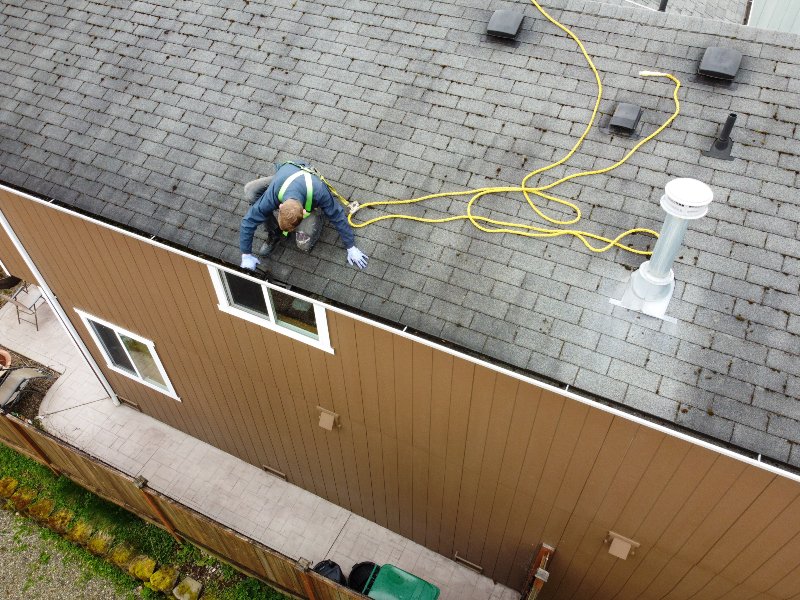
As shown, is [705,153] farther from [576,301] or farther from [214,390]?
[214,390]

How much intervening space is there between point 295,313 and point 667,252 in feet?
13.0

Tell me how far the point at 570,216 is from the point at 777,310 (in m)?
1.95

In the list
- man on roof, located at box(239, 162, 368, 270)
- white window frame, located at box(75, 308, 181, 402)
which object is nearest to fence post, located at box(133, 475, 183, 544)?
white window frame, located at box(75, 308, 181, 402)

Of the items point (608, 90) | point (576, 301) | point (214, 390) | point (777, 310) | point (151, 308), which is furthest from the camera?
point (214, 390)

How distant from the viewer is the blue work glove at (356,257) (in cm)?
586

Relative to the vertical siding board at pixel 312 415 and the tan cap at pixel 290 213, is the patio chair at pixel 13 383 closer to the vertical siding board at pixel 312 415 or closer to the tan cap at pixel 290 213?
the vertical siding board at pixel 312 415

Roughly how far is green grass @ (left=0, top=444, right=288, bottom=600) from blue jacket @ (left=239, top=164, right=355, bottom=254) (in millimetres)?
5393

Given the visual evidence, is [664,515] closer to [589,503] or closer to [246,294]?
[589,503]

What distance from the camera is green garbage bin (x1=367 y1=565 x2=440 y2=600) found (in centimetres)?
742

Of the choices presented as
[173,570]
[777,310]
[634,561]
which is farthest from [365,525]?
[777,310]

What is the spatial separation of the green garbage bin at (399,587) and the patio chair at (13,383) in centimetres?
727

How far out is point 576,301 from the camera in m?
5.38

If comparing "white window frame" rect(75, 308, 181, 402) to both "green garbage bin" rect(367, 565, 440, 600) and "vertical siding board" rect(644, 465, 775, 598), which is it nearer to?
"green garbage bin" rect(367, 565, 440, 600)

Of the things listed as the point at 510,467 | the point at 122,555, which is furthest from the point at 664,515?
the point at 122,555
